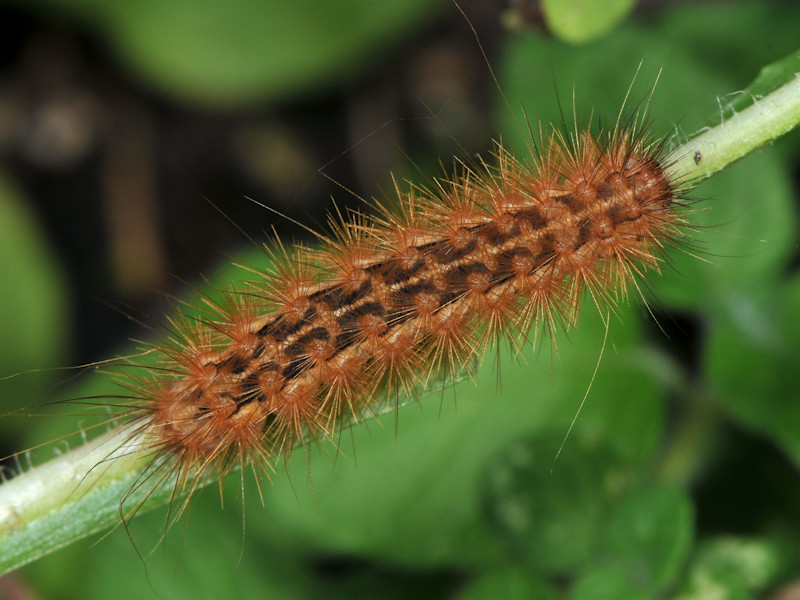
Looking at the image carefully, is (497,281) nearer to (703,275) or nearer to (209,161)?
(703,275)

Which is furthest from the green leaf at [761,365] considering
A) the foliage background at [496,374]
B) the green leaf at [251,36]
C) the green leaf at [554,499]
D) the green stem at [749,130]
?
the green leaf at [251,36]

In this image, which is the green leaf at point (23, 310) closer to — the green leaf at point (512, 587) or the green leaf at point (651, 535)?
the green leaf at point (512, 587)

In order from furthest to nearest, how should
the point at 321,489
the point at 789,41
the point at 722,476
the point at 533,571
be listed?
the point at 789,41, the point at 722,476, the point at 321,489, the point at 533,571

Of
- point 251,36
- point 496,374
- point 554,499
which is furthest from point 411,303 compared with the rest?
point 251,36

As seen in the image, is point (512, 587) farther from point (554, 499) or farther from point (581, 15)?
point (581, 15)

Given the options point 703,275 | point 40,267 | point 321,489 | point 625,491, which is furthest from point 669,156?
point 40,267

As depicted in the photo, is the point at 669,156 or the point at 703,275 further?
the point at 703,275
